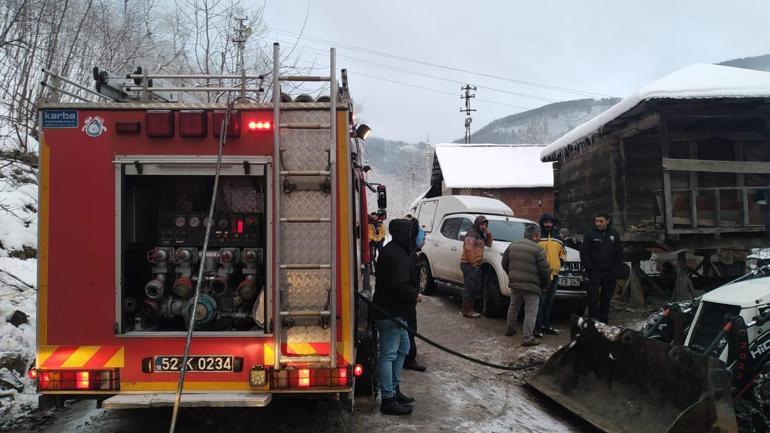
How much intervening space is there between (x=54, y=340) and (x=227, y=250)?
1.33 m

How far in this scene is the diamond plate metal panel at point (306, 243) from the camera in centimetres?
367

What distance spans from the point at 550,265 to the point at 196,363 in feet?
19.0

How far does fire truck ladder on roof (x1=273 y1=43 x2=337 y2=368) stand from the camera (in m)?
3.62

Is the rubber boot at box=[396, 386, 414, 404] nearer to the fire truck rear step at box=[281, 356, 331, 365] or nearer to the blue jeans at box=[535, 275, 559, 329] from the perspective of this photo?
the fire truck rear step at box=[281, 356, 331, 365]

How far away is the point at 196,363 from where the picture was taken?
3.69 m

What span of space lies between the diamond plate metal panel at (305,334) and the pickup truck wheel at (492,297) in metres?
5.97

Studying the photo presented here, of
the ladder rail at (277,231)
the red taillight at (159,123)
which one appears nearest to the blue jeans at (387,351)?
the ladder rail at (277,231)

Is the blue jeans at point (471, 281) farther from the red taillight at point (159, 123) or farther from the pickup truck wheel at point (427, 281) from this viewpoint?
the red taillight at point (159, 123)

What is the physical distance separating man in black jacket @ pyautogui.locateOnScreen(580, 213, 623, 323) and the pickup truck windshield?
207 cm

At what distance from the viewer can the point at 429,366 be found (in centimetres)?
662

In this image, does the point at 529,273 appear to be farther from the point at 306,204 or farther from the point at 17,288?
the point at 17,288

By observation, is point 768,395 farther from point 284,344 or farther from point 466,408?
point 284,344

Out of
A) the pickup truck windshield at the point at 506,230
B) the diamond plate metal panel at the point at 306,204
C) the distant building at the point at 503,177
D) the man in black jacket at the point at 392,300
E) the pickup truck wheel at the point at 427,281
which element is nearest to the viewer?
the diamond plate metal panel at the point at 306,204

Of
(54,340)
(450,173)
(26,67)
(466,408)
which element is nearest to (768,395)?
(466,408)
